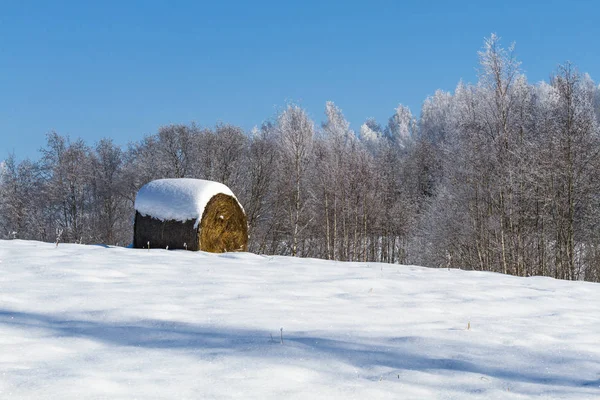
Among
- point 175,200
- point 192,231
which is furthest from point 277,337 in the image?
point 175,200

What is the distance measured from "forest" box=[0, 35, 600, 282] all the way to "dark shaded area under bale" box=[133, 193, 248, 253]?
970 cm

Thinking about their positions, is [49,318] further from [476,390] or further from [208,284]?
[476,390]

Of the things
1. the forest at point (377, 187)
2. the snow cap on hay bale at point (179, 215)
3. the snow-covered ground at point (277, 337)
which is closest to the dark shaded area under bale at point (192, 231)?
the snow cap on hay bale at point (179, 215)

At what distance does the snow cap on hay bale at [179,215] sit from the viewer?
32.6 feet

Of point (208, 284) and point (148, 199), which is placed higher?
point (148, 199)

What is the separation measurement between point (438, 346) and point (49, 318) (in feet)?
8.77

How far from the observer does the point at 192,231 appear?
9.86 metres

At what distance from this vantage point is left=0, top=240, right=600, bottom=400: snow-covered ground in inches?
112

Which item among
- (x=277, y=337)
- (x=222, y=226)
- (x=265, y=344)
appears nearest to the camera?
(x=265, y=344)

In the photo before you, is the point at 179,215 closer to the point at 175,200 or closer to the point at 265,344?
the point at 175,200

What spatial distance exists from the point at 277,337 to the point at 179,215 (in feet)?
22.2

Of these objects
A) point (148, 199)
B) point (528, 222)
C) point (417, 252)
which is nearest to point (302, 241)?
point (417, 252)

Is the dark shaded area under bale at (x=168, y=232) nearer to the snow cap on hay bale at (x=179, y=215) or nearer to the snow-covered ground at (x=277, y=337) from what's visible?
the snow cap on hay bale at (x=179, y=215)

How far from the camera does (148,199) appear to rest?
33.1 ft
